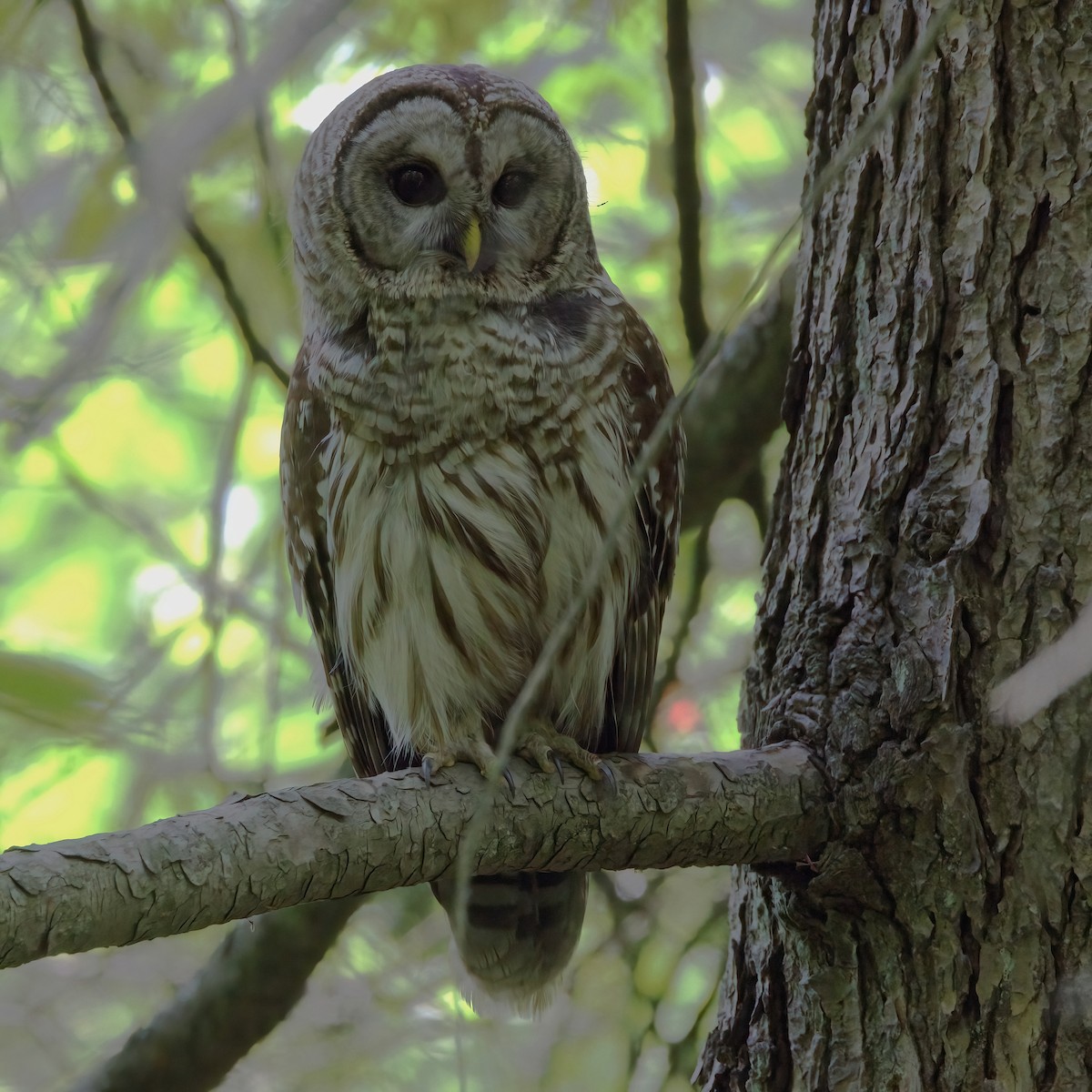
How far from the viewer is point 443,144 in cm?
270

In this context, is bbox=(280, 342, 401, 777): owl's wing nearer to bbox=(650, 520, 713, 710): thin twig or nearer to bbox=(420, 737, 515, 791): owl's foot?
bbox=(420, 737, 515, 791): owl's foot

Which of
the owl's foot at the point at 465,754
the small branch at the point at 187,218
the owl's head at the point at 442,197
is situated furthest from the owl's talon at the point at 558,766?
the small branch at the point at 187,218

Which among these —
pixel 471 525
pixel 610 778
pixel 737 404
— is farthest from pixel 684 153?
pixel 610 778

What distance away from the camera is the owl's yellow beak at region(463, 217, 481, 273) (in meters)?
2.64

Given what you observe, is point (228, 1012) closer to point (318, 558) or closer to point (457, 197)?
point (318, 558)

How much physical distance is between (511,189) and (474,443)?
0.64m

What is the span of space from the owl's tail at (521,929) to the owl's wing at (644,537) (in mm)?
345

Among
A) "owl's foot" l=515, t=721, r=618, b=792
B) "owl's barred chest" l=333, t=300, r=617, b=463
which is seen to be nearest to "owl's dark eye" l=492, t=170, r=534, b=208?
"owl's barred chest" l=333, t=300, r=617, b=463

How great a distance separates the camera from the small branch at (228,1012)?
2785 mm

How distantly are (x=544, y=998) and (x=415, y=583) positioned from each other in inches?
38.8

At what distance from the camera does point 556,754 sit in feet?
7.70

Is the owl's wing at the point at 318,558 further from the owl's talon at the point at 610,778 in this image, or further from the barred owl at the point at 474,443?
the owl's talon at the point at 610,778

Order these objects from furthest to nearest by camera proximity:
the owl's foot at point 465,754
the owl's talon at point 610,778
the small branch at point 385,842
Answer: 1. the owl's foot at point 465,754
2. the owl's talon at point 610,778
3. the small branch at point 385,842

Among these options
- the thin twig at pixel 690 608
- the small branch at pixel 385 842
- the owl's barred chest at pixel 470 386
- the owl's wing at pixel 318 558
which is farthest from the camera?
the thin twig at pixel 690 608
